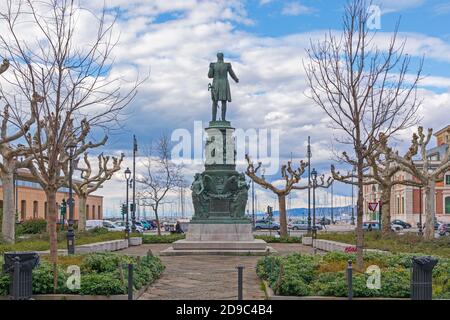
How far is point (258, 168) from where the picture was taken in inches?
1748

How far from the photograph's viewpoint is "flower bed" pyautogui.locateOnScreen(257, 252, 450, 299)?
12719 millimetres

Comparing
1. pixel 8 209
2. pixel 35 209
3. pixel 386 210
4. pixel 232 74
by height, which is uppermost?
pixel 232 74

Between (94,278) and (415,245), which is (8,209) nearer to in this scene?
(94,278)

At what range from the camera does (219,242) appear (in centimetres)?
2703

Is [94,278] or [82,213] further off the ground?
[82,213]

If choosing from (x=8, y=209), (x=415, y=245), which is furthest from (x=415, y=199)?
(x=8, y=209)

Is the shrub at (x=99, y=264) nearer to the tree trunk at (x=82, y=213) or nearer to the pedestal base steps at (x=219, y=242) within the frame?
the pedestal base steps at (x=219, y=242)

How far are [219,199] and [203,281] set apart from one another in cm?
1230

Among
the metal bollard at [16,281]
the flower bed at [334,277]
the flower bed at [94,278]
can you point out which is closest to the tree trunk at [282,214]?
the flower bed at [334,277]

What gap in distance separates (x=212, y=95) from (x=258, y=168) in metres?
14.8

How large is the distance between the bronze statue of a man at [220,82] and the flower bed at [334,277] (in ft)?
44.6

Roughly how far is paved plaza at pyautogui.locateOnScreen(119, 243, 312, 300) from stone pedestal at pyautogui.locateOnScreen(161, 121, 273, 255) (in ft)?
14.0
